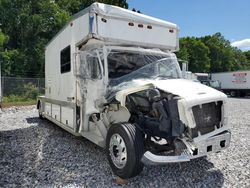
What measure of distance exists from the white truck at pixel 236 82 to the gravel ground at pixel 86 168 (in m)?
27.4

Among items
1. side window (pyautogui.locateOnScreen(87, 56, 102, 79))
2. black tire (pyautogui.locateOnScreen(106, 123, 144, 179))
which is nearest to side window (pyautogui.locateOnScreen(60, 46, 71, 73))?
side window (pyautogui.locateOnScreen(87, 56, 102, 79))

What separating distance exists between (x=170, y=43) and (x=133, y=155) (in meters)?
3.33

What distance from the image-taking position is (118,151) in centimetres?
530

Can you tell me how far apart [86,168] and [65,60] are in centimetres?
325

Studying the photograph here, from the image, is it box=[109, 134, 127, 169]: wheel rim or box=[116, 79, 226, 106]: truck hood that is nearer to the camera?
box=[116, 79, 226, 106]: truck hood

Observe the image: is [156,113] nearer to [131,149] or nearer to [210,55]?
[131,149]

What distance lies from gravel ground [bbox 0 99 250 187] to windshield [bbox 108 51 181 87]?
1814 mm

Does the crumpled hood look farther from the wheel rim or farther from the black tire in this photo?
the wheel rim

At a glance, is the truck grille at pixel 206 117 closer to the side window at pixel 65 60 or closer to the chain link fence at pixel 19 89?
the side window at pixel 65 60

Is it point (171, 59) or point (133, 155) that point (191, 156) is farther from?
point (171, 59)

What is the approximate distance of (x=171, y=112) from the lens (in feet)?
16.3

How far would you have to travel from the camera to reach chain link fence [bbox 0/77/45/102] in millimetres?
23156

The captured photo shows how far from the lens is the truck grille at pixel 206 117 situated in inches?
197

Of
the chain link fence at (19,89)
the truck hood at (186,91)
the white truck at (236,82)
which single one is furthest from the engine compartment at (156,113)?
the white truck at (236,82)
